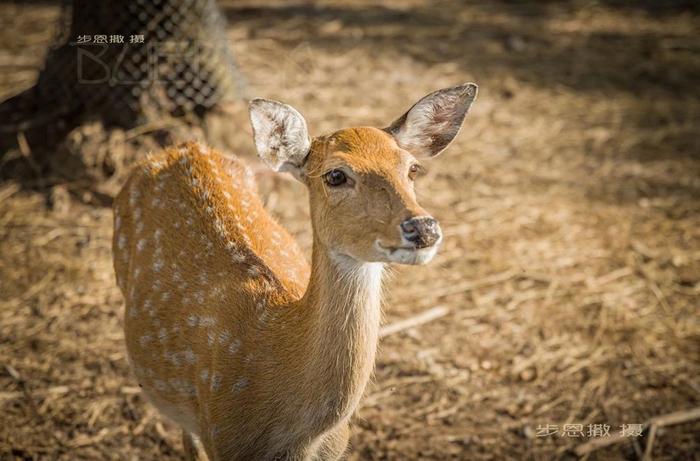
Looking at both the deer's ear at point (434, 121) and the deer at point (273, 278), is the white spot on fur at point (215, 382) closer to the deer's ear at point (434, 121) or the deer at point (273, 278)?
the deer at point (273, 278)

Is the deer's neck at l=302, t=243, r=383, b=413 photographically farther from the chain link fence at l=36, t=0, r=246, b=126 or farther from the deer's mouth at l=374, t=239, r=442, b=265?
the chain link fence at l=36, t=0, r=246, b=126

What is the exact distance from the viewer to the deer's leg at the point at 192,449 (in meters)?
3.16

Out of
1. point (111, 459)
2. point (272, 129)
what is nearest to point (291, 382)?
point (272, 129)

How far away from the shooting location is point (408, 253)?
84.3 inches

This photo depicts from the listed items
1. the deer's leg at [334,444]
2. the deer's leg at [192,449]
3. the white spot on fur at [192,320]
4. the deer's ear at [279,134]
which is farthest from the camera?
the deer's leg at [192,449]

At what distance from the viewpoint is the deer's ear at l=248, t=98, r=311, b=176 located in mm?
2545

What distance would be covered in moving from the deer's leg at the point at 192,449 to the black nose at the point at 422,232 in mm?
1684

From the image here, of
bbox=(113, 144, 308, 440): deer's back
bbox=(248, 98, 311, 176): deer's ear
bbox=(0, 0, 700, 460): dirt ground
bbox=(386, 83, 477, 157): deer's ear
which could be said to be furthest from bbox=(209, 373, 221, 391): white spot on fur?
bbox=(386, 83, 477, 157): deer's ear

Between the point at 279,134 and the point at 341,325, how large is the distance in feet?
2.58

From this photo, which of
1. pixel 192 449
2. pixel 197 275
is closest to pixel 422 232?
pixel 197 275

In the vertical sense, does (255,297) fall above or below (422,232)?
below

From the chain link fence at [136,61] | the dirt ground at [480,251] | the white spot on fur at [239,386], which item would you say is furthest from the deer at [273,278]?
the chain link fence at [136,61]

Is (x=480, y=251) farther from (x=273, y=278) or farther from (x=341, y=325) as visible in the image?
(x=341, y=325)

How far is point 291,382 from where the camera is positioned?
2.52 meters
